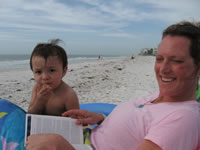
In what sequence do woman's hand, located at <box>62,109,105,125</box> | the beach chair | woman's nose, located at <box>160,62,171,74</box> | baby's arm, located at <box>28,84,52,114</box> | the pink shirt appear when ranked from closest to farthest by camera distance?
the pink shirt
woman's nose, located at <box>160,62,171,74</box>
the beach chair
woman's hand, located at <box>62,109,105,125</box>
baby's arm, located at <box>28,84,52,114</box>

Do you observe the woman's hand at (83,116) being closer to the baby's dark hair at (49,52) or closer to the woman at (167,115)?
the woman at (167,115)

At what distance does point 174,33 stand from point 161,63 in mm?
191

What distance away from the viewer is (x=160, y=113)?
112 centimetres

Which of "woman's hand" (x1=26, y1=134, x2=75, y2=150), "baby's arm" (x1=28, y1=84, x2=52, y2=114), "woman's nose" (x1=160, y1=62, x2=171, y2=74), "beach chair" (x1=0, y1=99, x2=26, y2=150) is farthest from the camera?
"baby's arm" (x1=28, y1=84, x2=52, y2=114)

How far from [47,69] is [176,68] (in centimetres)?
120

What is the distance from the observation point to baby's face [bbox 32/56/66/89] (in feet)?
6.09

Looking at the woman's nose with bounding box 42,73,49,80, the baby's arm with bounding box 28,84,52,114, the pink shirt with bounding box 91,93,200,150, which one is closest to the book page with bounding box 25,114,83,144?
the pink shirt with bounding box 91,93,200,150

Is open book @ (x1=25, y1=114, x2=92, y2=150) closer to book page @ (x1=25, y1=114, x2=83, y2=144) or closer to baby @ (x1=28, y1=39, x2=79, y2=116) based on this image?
book page @ (x1=25, y1=114, x2=83, y2=144)

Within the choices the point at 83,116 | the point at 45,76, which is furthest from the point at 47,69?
the point at 83,116

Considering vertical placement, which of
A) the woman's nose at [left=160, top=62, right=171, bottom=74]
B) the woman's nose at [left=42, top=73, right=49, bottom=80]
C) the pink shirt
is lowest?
the pink shirt

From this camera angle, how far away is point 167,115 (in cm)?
105

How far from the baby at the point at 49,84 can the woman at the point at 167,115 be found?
0.72 metres

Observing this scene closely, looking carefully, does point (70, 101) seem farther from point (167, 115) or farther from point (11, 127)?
point (167, 115)

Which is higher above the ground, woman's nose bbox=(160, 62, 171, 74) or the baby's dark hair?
the baby's dark hair
